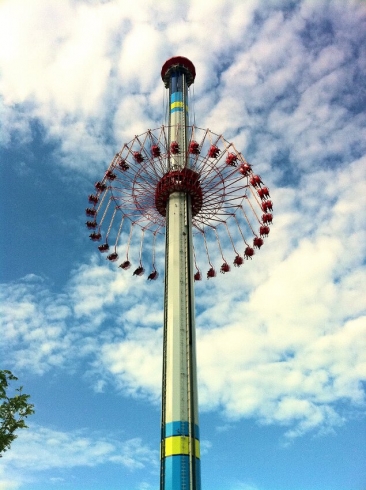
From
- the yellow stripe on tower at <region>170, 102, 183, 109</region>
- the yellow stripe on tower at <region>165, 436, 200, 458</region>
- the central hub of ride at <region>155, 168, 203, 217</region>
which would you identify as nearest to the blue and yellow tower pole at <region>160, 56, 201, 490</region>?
the yellow stripe on tower at <region>165, 436, 200, 458</region>

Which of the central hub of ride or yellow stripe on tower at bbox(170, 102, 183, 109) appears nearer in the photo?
the central hub of ride

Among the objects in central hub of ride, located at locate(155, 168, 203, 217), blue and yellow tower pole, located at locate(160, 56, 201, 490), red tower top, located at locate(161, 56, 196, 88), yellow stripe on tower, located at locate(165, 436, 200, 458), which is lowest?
yellow stripe on tower, located at locate(165, 436, 200, 458)

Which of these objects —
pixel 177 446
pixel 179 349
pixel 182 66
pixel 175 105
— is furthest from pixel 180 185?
pixel 177 446

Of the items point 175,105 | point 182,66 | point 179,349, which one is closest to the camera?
point 179,349

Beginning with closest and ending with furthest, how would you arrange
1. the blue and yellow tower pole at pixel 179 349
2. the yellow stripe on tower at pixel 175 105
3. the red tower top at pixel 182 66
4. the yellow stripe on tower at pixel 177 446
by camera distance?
the blue and yellow tower pole at pixel 179 349 → the yellow stripe on tower at pixel 177 446 → the yellow stripe on tower at pixel 175 105 → the red tower top at pixel 182 66

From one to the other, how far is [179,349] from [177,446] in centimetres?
794

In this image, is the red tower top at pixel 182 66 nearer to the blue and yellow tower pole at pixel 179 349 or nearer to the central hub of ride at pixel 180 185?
the blue and yellow tower pole at pixel 179 349

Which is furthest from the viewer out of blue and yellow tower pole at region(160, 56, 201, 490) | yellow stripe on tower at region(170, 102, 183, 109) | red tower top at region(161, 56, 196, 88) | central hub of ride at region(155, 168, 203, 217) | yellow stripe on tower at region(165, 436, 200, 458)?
red tower top at region(161, 56, 196, 88)

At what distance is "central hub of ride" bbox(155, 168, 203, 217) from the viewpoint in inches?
1932

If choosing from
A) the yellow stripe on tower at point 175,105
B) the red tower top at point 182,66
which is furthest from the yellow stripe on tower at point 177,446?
the red tower top at point 182,66

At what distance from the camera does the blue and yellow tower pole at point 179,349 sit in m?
34.1

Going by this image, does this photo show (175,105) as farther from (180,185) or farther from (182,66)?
(180,185)

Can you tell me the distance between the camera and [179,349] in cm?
3944

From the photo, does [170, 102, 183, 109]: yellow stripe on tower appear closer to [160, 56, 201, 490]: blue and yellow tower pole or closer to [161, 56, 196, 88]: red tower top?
[160, 56, 201, 490]: blue and yellow tower pole
